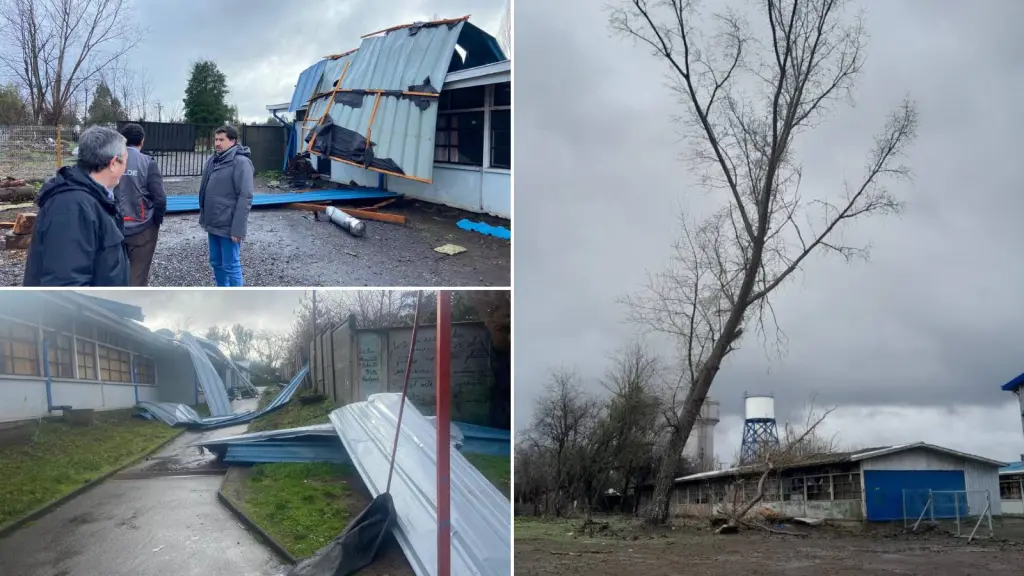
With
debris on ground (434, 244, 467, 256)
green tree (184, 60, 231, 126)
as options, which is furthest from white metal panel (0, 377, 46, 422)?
debris on ground (434, 244, 467, 256)

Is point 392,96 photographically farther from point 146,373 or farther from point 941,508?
point 941,508

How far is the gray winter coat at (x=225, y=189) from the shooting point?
147 inches

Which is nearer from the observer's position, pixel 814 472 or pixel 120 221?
pixel 120 221

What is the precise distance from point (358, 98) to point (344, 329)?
2.51 meters

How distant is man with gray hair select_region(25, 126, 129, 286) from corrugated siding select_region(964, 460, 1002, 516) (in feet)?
44.3

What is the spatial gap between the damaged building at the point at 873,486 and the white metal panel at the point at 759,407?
292 inches

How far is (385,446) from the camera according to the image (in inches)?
138

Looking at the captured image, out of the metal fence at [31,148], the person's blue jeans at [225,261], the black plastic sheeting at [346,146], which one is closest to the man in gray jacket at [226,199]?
the person's blue jeans at [225,261]

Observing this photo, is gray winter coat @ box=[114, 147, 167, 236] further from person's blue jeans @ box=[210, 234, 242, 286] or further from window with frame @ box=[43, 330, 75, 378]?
window with frame @ box=[43, 330, 75, 378]

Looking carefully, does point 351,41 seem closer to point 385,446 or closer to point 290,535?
point 385,446

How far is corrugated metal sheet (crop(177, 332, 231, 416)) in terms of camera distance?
3512 mm

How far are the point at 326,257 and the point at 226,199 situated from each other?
0.56 meters

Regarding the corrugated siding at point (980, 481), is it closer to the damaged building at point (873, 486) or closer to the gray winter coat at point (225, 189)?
the damaged building at point (873, 486)

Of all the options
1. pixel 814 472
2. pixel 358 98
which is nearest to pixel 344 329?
pixel 358 98
